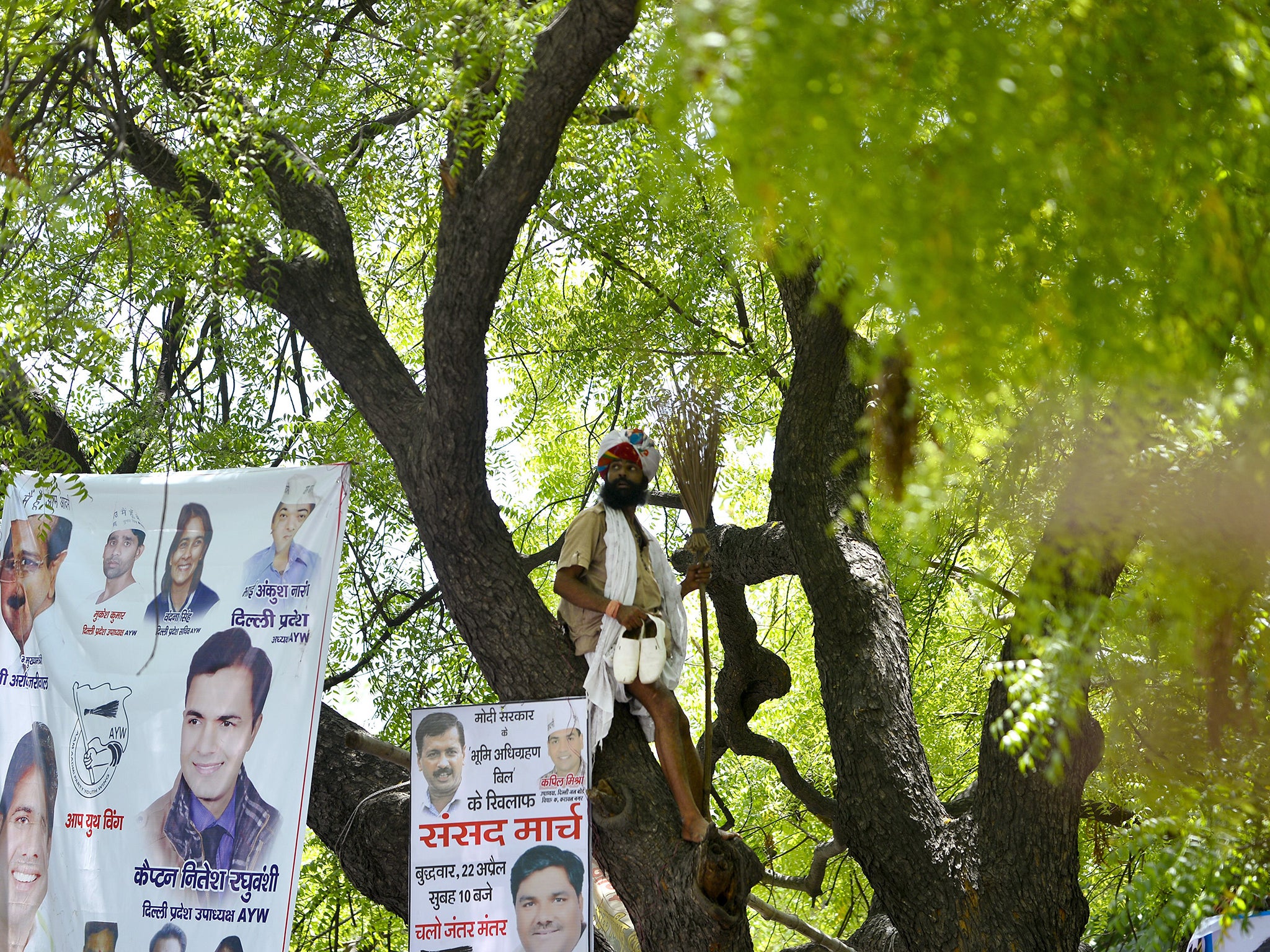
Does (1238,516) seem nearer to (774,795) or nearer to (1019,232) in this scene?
(1019,232)

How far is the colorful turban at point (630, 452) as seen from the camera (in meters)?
4.35

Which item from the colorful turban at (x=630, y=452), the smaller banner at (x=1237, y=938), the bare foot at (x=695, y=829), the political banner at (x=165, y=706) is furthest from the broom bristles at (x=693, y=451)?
the smaller banner at (x=1237, y=938)

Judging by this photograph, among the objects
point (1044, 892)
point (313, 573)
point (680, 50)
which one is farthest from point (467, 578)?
point (680, 50)

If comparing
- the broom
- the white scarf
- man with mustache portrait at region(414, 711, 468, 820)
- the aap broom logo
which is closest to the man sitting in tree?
the white scarf

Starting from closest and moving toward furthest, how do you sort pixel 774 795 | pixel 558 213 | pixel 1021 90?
pixel 1021 90 < pixel 558 213 < pixel 774 795

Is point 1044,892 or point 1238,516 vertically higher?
point 1238,516

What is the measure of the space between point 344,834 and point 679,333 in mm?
2768

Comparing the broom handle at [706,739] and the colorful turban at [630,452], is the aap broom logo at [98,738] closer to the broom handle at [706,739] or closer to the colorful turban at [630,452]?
the colorful turban at [630,452]

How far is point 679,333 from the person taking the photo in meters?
5.85

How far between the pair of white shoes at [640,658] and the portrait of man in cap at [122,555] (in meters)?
2.02

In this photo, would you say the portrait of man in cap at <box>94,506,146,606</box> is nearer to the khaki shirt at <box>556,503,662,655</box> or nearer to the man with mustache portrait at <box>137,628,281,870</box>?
the man with mustache portrait at <box>137,628,281,870</box>

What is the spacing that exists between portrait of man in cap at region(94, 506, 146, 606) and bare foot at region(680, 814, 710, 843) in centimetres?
235

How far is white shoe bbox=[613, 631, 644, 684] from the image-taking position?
3969mm

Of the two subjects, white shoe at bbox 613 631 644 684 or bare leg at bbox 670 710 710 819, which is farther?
bare leg at bbox 670 710 710 819
